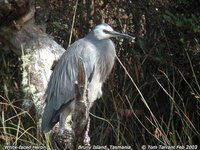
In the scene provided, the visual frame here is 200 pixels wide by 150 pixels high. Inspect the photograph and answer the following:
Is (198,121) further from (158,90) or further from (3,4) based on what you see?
(3,4)

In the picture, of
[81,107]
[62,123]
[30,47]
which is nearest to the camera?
[81,107]

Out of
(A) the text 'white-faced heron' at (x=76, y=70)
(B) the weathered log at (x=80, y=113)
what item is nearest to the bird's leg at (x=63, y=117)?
(A) the text 'white-faced heron' at (x=76, y=70)

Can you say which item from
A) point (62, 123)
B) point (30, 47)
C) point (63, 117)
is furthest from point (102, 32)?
point (62, 123)

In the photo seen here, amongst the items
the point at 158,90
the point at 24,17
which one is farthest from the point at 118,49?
the point at 24,17

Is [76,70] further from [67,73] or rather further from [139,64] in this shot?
[139,64]

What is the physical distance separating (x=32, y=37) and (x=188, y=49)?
134 centimetres

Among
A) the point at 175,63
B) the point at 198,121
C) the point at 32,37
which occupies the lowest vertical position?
the point at 198,121

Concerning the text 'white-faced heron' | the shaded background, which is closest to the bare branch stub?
the text 'white-faced heron'

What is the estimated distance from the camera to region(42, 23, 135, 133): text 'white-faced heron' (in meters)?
4.25

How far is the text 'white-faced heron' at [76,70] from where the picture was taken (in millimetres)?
4246

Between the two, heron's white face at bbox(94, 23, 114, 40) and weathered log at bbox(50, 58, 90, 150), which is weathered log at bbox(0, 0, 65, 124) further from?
weathered log at bbox(50, 58, 90, 150)

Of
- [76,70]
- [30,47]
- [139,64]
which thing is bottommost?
[139,64]

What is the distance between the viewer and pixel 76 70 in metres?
4.41

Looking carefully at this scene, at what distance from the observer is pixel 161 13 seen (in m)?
5.30
